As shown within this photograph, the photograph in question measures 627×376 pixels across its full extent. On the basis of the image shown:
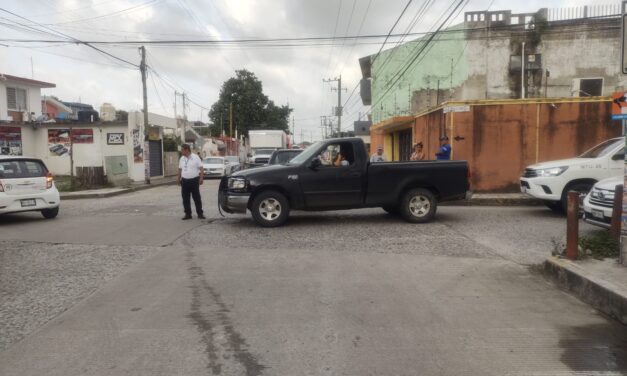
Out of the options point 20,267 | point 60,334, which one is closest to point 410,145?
point 20,267

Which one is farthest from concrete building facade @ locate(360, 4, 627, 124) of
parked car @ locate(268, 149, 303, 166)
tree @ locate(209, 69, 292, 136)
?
tree @ locate(209, 69, 292, 136)

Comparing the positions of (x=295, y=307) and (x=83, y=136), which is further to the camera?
(x=83, y=136)

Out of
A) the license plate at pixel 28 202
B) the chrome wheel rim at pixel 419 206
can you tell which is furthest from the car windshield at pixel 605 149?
the license plate at pixel 28 202

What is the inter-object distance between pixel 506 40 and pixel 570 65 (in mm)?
3415

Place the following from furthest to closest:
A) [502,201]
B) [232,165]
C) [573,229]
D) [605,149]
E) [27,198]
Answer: [232,165]
[502,201]
[27,198]
[605,149]
[573,229]

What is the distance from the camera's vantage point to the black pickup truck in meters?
10.2

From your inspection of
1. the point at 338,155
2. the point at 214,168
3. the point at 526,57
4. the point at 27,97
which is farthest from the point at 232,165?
the point at 338,155

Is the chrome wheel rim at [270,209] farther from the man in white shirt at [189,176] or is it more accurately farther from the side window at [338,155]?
the man in white shirt at [189,176]

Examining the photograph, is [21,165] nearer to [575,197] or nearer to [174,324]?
[174,324]

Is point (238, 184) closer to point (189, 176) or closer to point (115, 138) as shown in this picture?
point (189, 176)

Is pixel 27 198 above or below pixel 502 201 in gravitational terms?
above

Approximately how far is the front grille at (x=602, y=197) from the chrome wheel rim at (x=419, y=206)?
314cm

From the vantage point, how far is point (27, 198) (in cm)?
1145

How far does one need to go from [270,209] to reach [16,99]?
90.0ft
